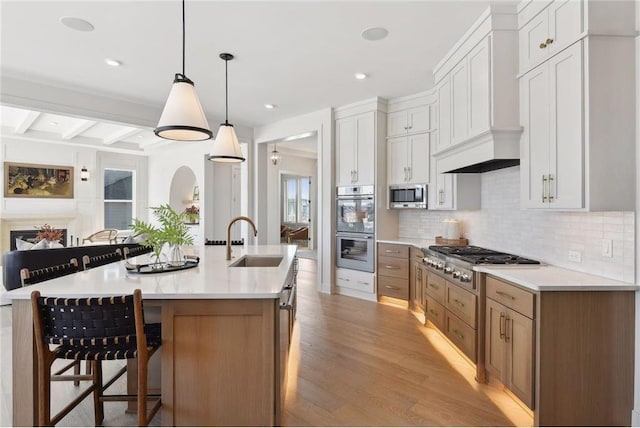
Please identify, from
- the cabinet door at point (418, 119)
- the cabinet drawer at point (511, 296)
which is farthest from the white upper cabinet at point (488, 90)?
the cabinet door at point (418, 119)

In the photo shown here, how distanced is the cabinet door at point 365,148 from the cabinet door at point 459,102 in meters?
1.61

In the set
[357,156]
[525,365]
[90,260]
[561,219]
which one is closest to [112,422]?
[90,260]

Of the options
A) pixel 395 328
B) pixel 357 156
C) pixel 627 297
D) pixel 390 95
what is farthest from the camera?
pixel 357 156

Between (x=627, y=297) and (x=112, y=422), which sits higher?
(x=627, y=297)

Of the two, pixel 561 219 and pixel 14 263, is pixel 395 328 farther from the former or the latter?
pixel 14 263

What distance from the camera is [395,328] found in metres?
3.65

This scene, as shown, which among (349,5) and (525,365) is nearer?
(525,365)

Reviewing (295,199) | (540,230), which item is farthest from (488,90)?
(295,199)

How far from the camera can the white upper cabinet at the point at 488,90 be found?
8.46ft

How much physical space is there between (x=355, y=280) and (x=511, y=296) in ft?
9.33

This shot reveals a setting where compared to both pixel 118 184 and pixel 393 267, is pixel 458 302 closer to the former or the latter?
pixel 393 267

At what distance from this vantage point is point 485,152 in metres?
2.71

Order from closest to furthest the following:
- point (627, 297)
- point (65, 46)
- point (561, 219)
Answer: point (627, 297), point (561, 219), point (65, 46)

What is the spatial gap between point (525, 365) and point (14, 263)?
16.8ft
